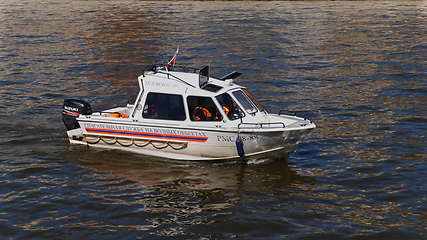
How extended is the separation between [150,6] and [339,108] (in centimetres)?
5208

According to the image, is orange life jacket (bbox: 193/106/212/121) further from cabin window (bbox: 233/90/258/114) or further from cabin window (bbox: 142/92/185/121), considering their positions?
cabin window (bbox: 233/90/258/114)

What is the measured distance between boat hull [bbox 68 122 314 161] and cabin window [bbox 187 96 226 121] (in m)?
0.48

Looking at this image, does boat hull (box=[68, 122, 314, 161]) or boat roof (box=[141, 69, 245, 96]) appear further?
boat roof (box=[141, 69, 245, 96])

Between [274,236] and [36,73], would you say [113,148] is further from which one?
[36,73]

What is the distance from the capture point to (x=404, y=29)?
5175cm

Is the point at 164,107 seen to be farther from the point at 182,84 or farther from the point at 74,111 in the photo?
the point at 74,111

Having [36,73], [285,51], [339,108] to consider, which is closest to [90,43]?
[36,73]

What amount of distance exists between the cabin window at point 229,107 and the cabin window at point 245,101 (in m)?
0.25

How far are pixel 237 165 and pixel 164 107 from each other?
9.92ft

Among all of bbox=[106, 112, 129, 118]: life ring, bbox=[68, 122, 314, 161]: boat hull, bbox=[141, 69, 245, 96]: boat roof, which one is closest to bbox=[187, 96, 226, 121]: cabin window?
bbox=[141, 69, 245, 96]: boat roof

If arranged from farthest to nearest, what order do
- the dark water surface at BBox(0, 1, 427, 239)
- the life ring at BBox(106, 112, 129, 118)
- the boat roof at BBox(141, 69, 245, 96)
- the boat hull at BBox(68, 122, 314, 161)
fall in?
the life ring at BBox(106, 112, 129, 118)
the boat roof at BBox(141, 69, 245, 96)
the boat hull at BBox(68, 122, 314, 161)
the dark water surface at BBox(0, 1, 427, 239)

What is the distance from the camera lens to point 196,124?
19.3 metres

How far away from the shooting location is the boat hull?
62.4 ft

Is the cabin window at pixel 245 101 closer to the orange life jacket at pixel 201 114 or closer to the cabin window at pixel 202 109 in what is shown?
the cabin window at pixel 202 109
